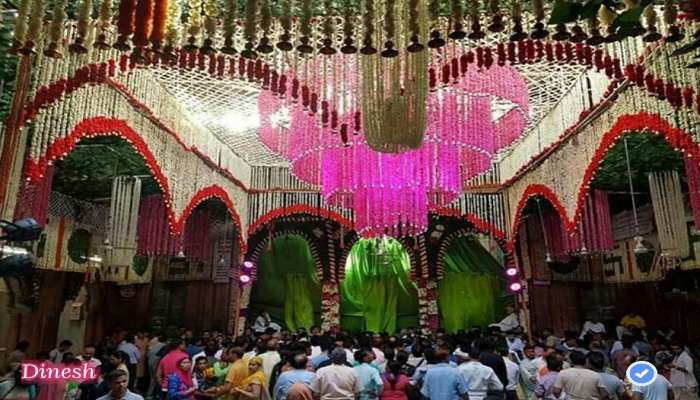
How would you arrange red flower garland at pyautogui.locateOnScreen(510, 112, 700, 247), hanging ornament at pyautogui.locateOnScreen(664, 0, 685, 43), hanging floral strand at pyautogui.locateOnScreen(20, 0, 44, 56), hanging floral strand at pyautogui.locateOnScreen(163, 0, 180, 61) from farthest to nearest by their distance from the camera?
red flower garland at pyautogui.locateOnScreen(510, 112, 700, 247)
hanging floral strand at pyautogui.locateOnScreen(163, 0, 180, 61)
hanging floral strand at pyautogui.locateOnScreen(20, 0, 44, 56)
hanging ornament at pyautogui.locateOnScreen(664, 0, 685, 43)

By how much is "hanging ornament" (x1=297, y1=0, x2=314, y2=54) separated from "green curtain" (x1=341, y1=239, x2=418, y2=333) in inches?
463

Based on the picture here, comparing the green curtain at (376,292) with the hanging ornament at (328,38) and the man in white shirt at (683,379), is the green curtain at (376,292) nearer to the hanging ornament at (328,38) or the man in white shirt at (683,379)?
the man in white shirt at (683,379)

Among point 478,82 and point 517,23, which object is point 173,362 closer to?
point 478,82

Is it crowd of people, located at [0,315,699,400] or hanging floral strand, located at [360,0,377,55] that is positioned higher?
hanging floral strand, located at [360,0,377,55]

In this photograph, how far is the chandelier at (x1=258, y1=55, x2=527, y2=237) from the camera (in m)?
5.84

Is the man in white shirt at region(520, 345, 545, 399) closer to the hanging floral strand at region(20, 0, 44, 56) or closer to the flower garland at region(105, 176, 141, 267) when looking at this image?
the hanging floral strand at region(20, 0, 44, 56)

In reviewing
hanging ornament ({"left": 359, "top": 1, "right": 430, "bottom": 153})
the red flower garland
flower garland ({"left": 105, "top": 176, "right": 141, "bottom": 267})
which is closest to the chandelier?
hanging ornament ({"left": 359, "top": 1, "right": 430, "bottom": 153})

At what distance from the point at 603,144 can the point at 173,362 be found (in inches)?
236

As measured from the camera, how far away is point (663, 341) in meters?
9.99

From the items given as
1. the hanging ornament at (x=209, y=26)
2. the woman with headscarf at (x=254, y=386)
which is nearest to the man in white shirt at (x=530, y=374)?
the woman with headscarf at (x=254, y=386)

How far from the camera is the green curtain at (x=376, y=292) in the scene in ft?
50.0

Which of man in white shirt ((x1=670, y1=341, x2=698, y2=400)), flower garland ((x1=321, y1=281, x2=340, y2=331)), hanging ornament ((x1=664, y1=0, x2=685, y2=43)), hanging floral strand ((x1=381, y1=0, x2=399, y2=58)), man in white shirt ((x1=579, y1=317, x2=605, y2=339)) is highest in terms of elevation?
hanging floral strand ((x1=381, y1=0, x2=399, y2=58))

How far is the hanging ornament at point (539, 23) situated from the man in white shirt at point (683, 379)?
6631mm

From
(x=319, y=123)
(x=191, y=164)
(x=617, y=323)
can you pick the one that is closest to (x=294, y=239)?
(x=191, y=164)
